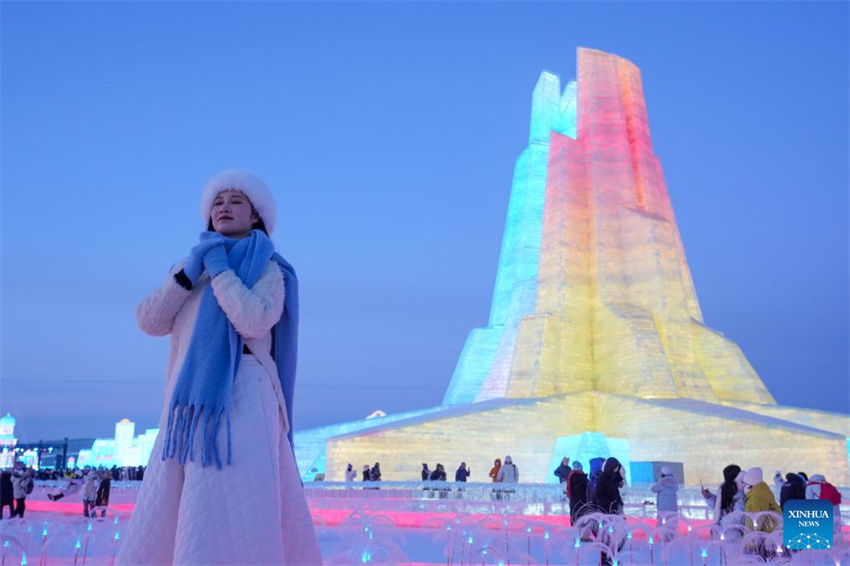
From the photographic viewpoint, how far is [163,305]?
237 centimetres

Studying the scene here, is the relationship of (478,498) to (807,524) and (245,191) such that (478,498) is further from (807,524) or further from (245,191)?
(245,191)

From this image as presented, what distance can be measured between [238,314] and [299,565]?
72 centimetres

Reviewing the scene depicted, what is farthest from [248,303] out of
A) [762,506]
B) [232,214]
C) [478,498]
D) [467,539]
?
[478,498]

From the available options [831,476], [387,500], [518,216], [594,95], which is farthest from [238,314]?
[518,216]

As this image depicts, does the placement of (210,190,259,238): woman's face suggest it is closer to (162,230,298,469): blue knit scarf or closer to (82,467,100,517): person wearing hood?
(162,230,298,469): blue knit scarf

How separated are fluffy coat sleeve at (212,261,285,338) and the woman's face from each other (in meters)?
0.29

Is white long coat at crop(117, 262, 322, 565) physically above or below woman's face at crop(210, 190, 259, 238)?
below

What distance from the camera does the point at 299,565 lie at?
7.30 ft

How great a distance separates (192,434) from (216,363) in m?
0.20

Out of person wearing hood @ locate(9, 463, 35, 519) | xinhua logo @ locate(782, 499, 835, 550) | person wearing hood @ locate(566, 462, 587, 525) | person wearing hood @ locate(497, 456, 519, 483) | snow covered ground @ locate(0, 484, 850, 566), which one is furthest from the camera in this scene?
person wearing hood @ locate(497, 456, 519, 483)

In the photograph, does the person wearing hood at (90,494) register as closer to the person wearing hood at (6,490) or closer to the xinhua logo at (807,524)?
the person wearing hood at (6,490)

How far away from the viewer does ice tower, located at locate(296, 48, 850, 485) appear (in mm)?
14906

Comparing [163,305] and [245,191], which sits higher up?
[245,191]

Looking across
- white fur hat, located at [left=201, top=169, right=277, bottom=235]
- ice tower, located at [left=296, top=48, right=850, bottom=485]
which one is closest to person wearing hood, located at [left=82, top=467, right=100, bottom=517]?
ice tower, located at [left=296, top=48, right=850, bottom=485]
